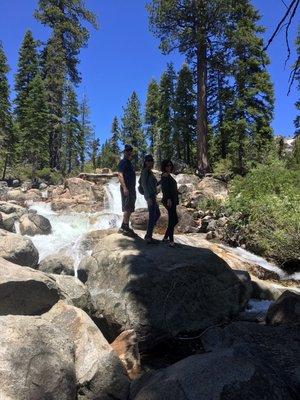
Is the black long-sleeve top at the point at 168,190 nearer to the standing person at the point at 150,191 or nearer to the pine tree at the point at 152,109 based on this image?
the standing person at the point at 150,191

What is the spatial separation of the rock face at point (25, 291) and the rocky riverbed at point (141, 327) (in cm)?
2

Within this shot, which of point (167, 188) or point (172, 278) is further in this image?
point (167, 188)

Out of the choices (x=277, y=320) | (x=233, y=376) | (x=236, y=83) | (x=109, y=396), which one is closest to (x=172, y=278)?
(x=277, y=320)

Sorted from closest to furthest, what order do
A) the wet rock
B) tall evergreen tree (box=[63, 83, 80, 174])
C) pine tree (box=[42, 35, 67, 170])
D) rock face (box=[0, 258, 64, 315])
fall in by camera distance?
rock face (box=[0, 258, 64, 315]) → the wet rock → pine tree (box=[42, 35, 67, 170]) → tall evergreen tree (box=[63, 83, 80, 174])

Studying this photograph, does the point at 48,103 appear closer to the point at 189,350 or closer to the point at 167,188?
the point at 167,188

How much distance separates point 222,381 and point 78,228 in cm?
1551

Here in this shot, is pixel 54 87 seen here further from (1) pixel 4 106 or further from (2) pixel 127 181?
(2) pixel 127 181

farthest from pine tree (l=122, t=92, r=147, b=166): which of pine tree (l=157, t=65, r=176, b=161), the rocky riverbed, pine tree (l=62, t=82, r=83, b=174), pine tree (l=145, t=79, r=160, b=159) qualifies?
the rocky riverbed

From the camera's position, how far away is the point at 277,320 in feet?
26.2

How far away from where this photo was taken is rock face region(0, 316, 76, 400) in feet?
15.6

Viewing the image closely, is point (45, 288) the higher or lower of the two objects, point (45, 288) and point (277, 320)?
the higher

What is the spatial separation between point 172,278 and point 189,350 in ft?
4.08

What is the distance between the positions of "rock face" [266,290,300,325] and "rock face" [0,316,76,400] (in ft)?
12.8

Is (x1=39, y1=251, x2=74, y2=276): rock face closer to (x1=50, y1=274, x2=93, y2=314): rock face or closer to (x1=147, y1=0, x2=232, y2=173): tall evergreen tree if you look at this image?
(x1=50, y1=274, x2=93, y2=314): rock face
